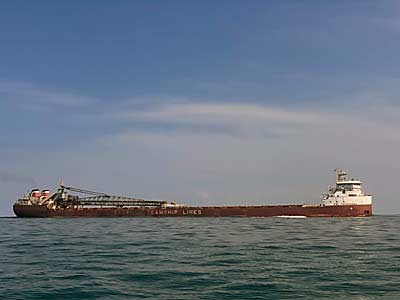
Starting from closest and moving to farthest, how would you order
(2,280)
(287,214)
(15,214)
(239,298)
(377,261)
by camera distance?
(239,298) < (2,280) < (377,261) < (287,214) < (15,214)

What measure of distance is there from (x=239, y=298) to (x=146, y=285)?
3877mm

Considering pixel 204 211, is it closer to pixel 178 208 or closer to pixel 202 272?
pixel 178 208

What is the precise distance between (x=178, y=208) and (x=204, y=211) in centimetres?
668

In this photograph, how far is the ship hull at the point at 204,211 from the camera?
308ft

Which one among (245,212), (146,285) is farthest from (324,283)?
(245,212)

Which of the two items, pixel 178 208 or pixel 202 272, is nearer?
pixel 202 272

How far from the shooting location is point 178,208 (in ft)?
329

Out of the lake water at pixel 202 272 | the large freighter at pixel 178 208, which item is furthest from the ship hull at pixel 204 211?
the lake water at pixel 202 272

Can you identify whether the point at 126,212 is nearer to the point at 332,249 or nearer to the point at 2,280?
the point at 332,249

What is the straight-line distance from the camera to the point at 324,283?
17156mm

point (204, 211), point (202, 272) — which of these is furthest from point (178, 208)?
point (202, 272)

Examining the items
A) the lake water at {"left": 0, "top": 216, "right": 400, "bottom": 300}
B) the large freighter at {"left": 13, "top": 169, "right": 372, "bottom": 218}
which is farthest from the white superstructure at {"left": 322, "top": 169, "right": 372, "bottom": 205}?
the lake water at {"left": 0, "top": 216, "right": 400, "bottom": 300}

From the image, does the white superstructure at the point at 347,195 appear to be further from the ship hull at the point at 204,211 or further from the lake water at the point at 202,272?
the lake water at the point at 202,272

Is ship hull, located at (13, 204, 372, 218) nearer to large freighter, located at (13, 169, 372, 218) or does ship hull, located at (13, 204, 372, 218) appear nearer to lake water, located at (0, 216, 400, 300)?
large freighter, located at (13, 169, 372, 218)
